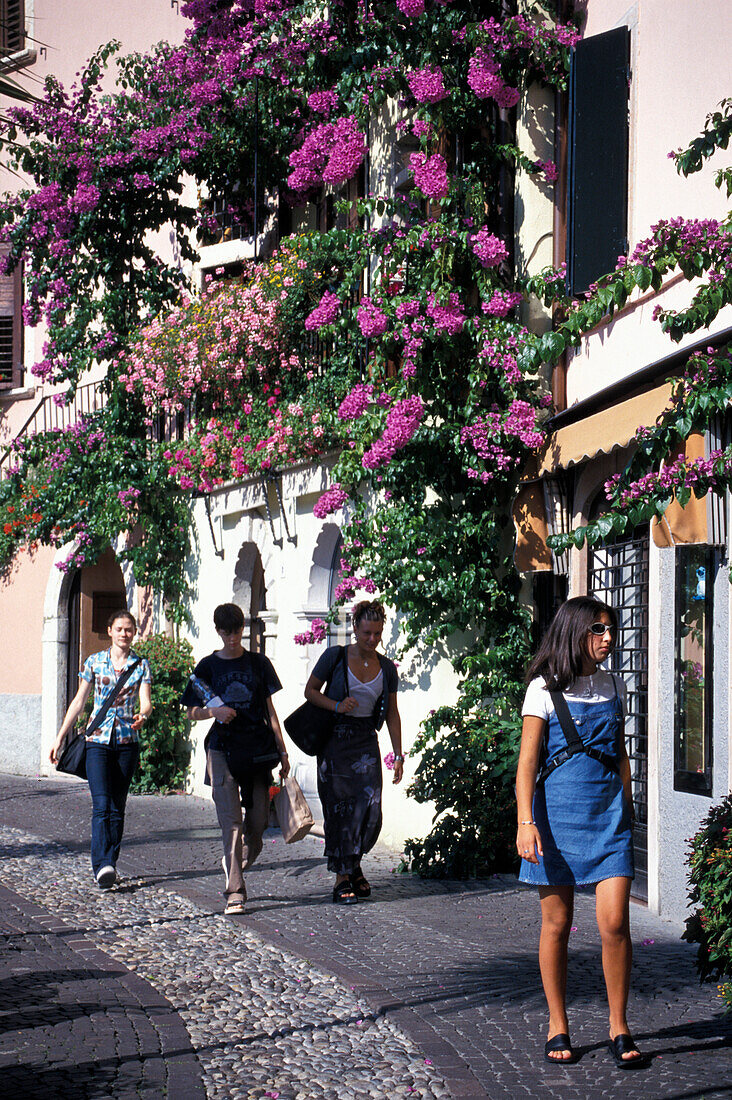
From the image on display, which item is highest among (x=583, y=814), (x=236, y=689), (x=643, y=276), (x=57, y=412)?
(x=57, y=412)

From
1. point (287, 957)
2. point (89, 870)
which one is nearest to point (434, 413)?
point (89, 870)

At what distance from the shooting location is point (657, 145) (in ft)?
29.2

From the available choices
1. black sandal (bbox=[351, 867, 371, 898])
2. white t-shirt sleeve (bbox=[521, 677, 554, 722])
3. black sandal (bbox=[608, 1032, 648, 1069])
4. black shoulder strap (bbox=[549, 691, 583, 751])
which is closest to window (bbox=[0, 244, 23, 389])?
black sandal (bbox=[351, 867, 371, 898])

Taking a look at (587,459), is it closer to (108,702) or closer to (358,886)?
(358,886)

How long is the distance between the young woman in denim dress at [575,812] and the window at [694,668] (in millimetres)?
Answer: 2963

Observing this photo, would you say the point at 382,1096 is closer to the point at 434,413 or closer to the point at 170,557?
the point at 434,413

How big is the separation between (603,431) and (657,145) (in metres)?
1.99

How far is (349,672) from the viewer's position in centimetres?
873

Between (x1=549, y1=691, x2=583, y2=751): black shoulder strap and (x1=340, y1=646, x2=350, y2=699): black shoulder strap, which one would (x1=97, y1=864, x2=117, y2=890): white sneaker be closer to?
(x1=340, y1=646, x2=350, y2=699): black shoulder strap

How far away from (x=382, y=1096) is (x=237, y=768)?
3923 mm

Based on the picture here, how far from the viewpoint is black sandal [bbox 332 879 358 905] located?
8.65 m

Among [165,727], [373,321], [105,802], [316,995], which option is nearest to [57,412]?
[165,727]

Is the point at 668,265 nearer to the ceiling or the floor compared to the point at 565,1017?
nearer to the ceiling

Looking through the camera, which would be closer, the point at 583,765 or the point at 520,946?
the point at 583,765
